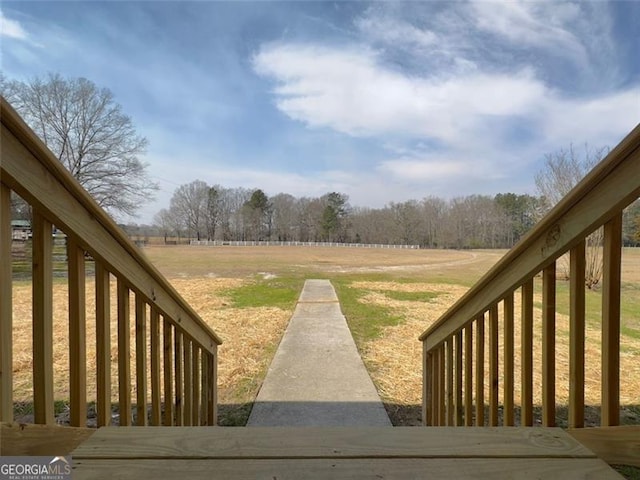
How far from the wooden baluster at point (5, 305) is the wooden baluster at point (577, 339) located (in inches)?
67.7

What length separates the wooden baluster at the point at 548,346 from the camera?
1209 mm

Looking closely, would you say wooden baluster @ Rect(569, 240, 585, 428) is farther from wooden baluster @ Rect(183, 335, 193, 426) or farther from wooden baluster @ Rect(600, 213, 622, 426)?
wooden baluster @ Rect(183, 335, 193, 426)

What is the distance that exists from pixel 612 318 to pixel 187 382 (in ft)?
6.66

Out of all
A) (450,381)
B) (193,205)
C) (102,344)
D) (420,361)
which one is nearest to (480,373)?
(450,381)

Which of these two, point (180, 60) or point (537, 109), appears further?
point (537, 109)

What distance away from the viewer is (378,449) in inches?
38.5

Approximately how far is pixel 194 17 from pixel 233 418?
11.4 feet

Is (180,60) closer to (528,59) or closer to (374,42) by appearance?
(374,42)

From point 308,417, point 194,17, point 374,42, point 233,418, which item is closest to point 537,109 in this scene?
point 374,42

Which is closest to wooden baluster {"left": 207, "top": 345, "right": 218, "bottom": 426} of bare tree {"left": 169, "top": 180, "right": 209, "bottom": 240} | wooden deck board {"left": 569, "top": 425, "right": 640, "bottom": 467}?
wooden deck board {"left": 569, "top": 425, "right": 640, "bottom": 467}

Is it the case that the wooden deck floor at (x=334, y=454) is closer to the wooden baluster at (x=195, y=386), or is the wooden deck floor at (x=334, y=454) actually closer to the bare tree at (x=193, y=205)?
the wooden baluster at (x=195, y=386)

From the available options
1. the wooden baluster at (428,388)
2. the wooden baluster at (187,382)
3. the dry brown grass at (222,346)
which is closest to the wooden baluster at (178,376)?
the wooden baluster at (187,382)

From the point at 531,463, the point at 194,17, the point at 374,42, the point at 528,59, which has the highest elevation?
the point at 374,42

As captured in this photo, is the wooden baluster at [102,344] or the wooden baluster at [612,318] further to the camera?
the wooden baluster at [102,344]
